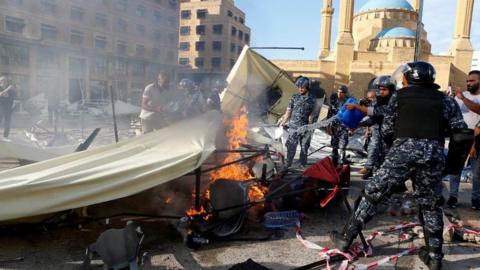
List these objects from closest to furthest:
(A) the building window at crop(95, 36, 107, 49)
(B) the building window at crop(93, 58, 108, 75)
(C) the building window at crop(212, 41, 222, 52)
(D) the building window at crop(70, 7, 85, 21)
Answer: (D) the building window at crop(70, 7, 85, 21) → (A) the building window at crop(95, 36, 107, 49) → (B) the building window at crop(93, 58, 108, 75) → (C) the building window at crop(212, 41, 222, 52)

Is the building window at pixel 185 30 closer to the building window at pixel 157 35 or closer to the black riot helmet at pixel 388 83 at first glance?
the building window at pixel 157 35

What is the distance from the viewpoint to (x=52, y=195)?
9.27 feet

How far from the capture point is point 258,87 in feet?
30.1

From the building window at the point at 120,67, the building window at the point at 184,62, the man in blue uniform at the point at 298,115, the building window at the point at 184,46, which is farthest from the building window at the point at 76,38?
the man in blue uniform at the point at 298,115

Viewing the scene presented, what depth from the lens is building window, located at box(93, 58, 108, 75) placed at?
3834 cm

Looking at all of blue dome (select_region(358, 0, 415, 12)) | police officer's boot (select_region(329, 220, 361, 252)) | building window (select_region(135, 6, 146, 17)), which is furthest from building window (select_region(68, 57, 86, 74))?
blue dome (select_region(358, 0, 415, 12))

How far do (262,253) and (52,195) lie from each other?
6.42 ft

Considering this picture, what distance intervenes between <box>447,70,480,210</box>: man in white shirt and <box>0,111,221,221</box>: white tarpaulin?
11.3 ft

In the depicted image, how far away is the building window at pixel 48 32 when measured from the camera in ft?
88.8

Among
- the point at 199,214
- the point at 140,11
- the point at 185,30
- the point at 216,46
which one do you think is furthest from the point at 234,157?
the point at 185,30

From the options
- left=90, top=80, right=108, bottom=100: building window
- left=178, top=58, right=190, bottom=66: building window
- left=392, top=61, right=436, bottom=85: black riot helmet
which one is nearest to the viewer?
left=392, top=61, right=436, bottom=85: black riot helmet

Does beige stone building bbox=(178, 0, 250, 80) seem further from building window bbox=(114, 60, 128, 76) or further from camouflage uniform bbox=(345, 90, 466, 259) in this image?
camouflage uniform bbox=(345, 90, 466, 259)

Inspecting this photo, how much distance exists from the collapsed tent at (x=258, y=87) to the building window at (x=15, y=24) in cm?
2811

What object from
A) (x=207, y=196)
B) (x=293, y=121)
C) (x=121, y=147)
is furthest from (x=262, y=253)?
(x=293, y=121)
